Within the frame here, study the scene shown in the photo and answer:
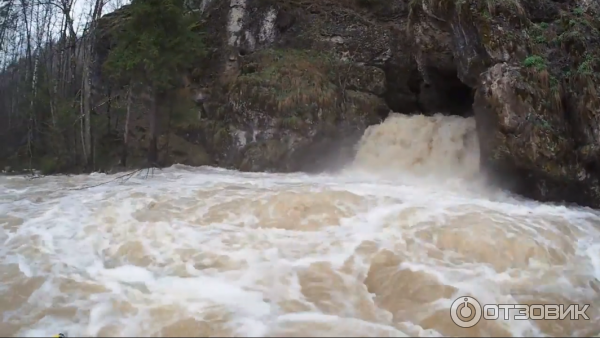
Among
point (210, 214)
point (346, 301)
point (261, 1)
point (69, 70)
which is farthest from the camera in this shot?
point (69, 70)

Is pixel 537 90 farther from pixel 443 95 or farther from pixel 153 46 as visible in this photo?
pixel 153 46

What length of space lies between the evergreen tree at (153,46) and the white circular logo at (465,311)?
10027 millimetres

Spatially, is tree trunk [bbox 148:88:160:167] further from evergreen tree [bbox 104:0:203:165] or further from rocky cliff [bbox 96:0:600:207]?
rocky cliff [bbox 96:0:600:207]

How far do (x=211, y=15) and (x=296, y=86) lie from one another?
18.3 ft

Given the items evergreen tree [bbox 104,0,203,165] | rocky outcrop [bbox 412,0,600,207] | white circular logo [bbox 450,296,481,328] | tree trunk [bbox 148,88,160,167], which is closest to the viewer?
white circular logo [bbox 450,296,481,328]

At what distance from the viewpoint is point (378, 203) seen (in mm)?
7332

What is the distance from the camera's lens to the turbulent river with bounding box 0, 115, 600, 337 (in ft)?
13.7

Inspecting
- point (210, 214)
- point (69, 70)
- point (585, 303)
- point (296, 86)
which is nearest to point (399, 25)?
point (296, 86)

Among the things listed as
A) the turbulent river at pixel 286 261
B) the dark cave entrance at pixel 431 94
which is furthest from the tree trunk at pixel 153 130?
the dark cave entrance at pixel 431 94

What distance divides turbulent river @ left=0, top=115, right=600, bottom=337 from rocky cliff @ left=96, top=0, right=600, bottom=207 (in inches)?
49.7

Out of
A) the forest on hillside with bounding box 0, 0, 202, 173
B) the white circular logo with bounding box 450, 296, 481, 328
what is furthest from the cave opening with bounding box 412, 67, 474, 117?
the white circular logo with bounding box 450, 296, 481, 328

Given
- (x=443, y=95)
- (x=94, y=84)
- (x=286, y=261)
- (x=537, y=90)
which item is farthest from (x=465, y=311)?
(x=94, y=84)

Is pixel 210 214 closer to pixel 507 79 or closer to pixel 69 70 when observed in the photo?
pixel 507 79

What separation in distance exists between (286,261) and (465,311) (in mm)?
2120
